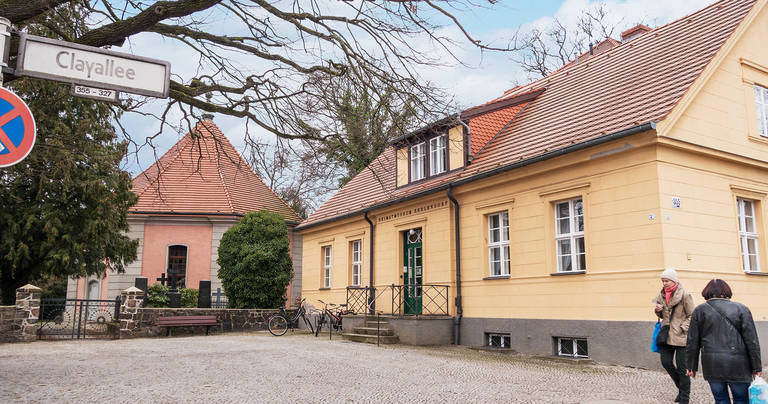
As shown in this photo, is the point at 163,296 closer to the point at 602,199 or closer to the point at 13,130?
the point at 602,199

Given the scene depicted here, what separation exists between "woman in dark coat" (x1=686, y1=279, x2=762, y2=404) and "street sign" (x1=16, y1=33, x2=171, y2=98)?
5.50 metres

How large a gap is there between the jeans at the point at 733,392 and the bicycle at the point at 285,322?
47.6 feet

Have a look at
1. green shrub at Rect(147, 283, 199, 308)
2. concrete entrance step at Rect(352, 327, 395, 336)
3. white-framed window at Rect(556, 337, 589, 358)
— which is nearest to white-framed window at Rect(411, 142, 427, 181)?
concrete entrance step at Rect(352, 327, 395, 336)

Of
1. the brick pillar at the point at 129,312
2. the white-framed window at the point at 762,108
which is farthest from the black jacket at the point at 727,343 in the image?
the brick pillar at the point at 129,312

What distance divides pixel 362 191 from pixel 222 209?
7.22 metres

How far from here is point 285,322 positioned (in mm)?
19281

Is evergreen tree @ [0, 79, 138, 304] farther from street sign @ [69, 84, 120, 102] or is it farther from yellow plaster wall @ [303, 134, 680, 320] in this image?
street sign @ [69, 84, 120, 102]

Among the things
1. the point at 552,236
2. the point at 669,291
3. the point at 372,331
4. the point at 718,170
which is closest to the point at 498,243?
the point at 552,236

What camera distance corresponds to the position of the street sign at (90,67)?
520cm

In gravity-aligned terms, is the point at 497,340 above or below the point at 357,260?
below

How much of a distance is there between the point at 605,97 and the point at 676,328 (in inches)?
309

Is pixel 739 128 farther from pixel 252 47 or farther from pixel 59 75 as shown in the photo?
pixel 59 75

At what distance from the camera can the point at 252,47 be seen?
25.6ft

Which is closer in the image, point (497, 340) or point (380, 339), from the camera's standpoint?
point (497, 340)
